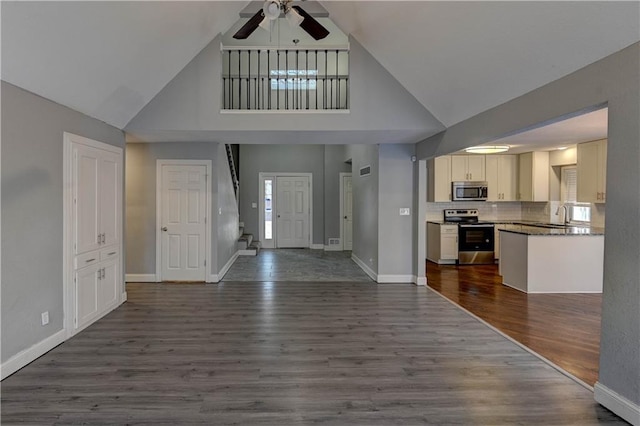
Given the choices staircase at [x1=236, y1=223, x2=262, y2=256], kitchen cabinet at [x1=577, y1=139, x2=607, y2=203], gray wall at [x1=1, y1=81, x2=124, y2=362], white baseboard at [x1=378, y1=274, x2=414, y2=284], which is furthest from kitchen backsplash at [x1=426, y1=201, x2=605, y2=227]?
gray wall at [x1=1, y1=81, x2=124, y2=362]

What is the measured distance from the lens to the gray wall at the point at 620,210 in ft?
A: 7.21

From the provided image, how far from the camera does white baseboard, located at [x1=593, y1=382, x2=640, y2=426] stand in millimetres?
2211

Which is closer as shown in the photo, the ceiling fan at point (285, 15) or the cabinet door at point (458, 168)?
the ceiling fan at point (285, 15)

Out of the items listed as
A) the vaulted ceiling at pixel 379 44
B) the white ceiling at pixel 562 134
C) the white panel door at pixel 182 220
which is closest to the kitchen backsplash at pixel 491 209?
the white ceiling at pixel 562 134

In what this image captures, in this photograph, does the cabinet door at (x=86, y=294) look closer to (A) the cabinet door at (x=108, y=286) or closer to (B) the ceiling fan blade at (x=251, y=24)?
(A) the cabinet door at (x=108, y=286)

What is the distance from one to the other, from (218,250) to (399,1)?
464 centimetres

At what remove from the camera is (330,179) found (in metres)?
10.1

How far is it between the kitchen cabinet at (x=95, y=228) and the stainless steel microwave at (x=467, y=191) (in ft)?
20.9

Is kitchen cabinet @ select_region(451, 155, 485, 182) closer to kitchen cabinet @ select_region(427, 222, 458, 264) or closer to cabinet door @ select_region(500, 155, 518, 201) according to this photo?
cabinet door @ select_region(500, 155, 518, 201)

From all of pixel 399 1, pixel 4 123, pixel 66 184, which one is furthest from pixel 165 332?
pixel 399 1

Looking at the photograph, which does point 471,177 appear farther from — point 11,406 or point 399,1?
point 11,406

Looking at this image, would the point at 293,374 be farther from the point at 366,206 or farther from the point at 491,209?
the point at 491,209

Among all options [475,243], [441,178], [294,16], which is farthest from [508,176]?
[294,16]

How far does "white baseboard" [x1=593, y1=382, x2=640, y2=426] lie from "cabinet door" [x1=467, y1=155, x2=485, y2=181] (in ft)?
19.2
